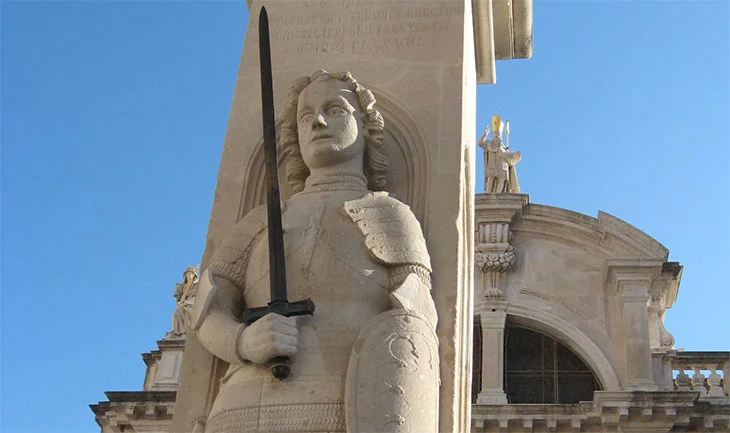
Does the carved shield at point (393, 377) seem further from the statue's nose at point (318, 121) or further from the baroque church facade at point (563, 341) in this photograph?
the baroque church facade at point (563, 341)

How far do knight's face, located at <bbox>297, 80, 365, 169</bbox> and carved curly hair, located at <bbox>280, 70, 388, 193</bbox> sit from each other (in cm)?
4

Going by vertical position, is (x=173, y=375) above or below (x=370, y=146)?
above

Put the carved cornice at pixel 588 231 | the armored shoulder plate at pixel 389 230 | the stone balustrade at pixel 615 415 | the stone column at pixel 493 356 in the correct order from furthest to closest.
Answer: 1. the carved cornice at pixel 588 231
2. the stone column at pixel 493 356
3. the stone balustrade at pixel 615 415
4. the armored shoulder plate at pixel 389 230

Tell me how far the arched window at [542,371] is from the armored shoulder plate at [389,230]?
666 inches

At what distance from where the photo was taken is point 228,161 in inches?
236

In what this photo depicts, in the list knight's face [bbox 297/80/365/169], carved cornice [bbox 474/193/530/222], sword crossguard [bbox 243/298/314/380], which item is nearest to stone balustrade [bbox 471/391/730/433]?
carved cornice [bbox 474/193/530/222]

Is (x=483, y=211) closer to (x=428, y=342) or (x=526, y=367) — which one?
(x=526, y=367)

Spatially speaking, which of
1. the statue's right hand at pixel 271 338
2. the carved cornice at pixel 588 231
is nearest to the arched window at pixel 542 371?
the carved cornice at pixel 588 231

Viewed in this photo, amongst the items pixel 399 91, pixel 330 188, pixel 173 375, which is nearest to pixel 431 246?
pixel 330 188

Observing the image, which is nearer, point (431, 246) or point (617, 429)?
point (431, 246)

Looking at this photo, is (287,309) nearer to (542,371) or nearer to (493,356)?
(493,356)

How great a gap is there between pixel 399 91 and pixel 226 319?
5.71 feet

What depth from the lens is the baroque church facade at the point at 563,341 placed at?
787 inches

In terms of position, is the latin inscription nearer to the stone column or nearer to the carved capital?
the stone column
